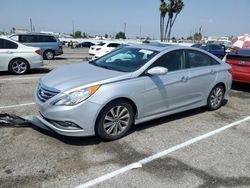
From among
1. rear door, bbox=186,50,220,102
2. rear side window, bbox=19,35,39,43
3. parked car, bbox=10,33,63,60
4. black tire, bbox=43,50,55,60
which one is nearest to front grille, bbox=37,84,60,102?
rear door, bbox=186,50,220,102

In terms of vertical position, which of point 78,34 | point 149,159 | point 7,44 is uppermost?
point 78,34

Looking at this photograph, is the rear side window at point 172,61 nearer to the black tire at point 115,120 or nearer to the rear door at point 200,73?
the rear door at point 200,73

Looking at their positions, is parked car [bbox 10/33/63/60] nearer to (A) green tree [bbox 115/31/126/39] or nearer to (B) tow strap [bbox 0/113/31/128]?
(B) tow strap [bbox 0/113/31/128]

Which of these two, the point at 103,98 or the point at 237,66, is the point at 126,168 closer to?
the point at 103,98

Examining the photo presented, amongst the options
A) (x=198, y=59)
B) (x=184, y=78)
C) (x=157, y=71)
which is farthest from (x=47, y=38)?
(x=157, y=71)

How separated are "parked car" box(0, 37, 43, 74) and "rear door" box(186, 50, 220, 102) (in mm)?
6915

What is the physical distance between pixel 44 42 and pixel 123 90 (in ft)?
49.1

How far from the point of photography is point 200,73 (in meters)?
5.91

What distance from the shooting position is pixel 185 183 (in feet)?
11.4

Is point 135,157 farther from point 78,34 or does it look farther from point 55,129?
point 78,34

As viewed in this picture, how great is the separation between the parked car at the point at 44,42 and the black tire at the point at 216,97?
13.7 m

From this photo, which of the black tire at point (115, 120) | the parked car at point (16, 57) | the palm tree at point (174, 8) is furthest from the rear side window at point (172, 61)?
the palm tree at point (174, 8)

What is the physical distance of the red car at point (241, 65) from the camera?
8.57 m

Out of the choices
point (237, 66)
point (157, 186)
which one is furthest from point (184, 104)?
point (237, 66)
